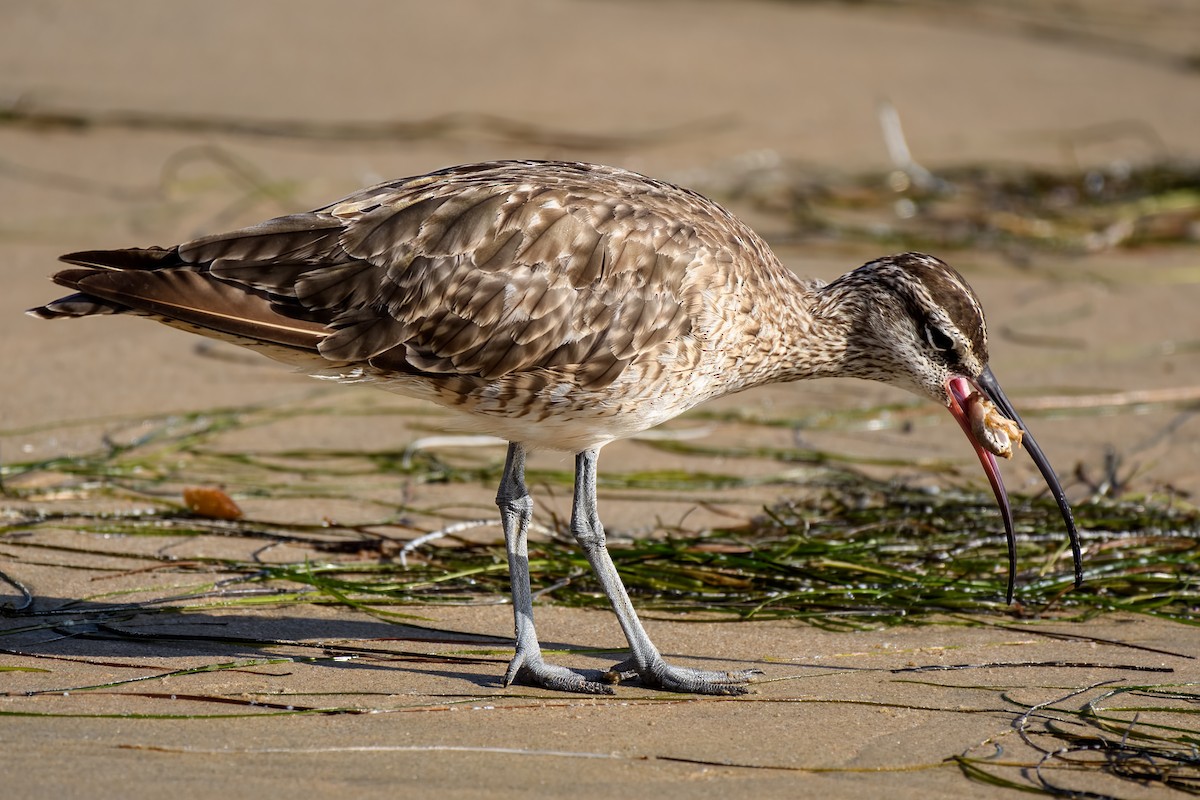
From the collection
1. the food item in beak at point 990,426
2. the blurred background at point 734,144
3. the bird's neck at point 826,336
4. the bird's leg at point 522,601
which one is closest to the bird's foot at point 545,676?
the bird's leg at point 522,601

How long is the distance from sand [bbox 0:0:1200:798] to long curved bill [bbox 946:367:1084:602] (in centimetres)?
33

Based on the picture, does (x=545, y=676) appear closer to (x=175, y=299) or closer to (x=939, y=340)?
(x=175, y=299)

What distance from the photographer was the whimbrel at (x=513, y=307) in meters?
5.15

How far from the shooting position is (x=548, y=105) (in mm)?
13375

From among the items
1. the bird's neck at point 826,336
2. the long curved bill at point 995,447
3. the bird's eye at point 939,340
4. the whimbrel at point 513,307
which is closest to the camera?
the whimbrel at point 513,307

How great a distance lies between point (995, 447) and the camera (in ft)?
18.6

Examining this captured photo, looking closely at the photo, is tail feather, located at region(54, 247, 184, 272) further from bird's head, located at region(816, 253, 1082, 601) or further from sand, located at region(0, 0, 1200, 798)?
bird's head, located at region(816, 253, 1082, 601)

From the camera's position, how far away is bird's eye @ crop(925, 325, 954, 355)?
5.70 meters

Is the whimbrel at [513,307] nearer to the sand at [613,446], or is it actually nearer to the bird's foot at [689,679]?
the bird's foot at [689,679]

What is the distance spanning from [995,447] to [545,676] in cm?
197

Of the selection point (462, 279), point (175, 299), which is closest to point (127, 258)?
point (175, 299)

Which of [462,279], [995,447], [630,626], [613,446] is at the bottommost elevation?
[630,626]

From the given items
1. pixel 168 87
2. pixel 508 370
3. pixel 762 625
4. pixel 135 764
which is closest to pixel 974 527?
pixel 762 625

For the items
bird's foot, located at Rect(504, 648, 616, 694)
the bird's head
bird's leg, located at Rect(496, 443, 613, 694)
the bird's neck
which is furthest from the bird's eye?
bird's foot, located at Rect(504, 648, 616, 694)
